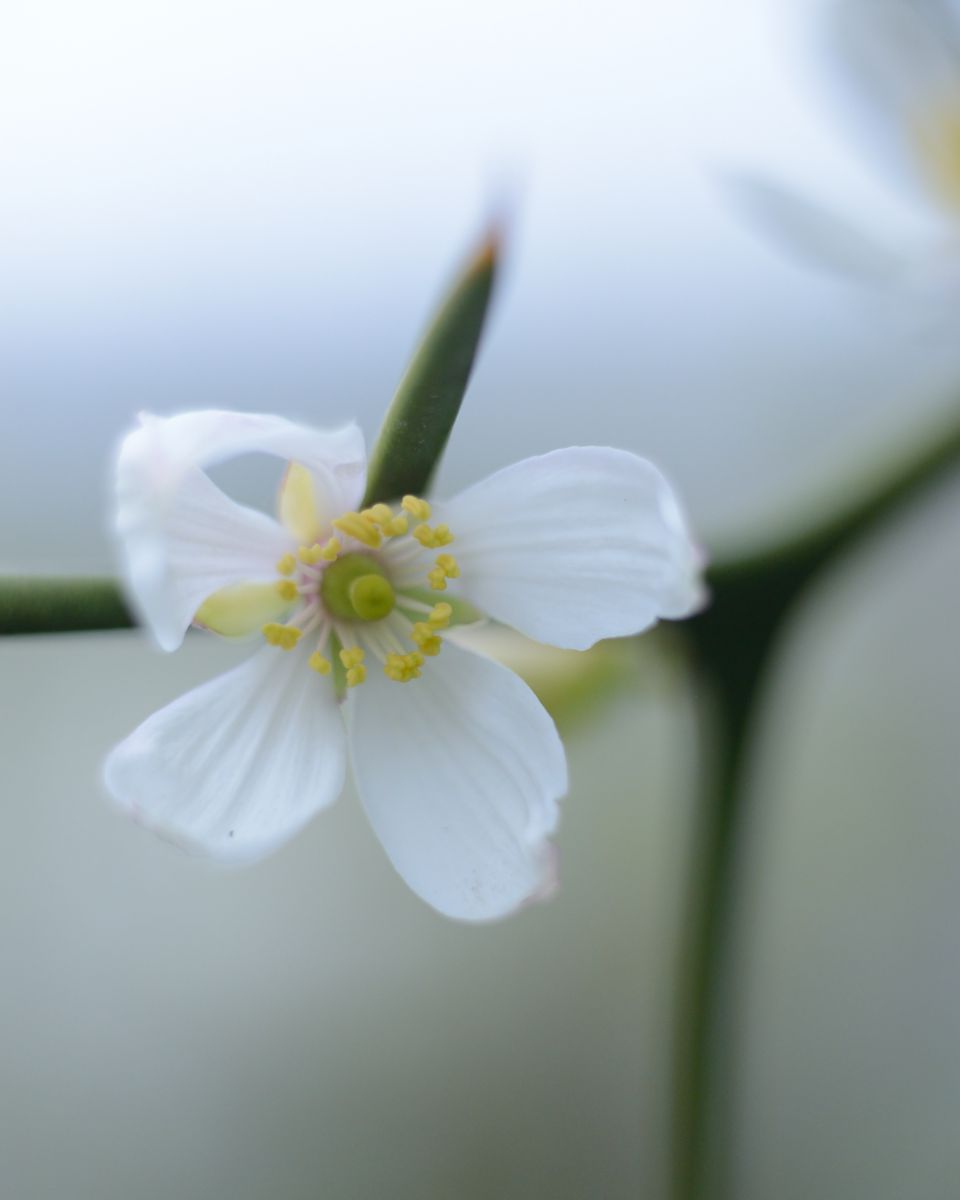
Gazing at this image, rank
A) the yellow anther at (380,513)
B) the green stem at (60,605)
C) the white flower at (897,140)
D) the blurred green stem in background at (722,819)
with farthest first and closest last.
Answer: the white flower at (897,140)
the blurred green stem in background at (722,819)
the yellow anther at (380,513)
the green stem at (60,605)

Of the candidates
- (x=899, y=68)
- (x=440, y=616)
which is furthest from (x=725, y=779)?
(x=899, y=68)

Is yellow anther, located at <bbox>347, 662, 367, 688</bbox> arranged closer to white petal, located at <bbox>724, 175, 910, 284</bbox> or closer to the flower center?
the flower center

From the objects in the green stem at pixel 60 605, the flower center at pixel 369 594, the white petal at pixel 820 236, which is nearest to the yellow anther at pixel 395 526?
the flower center at pixel 369 594

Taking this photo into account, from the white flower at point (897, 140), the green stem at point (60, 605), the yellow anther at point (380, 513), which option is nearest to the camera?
the green stem at point (60, 605)

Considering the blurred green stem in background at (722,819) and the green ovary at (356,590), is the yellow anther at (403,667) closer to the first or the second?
the green ovary at (356,590)

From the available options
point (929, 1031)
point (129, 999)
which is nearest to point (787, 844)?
point (929, 1031)

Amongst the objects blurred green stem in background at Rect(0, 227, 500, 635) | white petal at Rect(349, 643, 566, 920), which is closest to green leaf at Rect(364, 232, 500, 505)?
blurred green stem in background at Rect(0, 227, 500, 635)

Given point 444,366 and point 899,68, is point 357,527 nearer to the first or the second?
point 444,366
